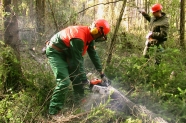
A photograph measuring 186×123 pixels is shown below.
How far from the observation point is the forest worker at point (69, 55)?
3.41 meters

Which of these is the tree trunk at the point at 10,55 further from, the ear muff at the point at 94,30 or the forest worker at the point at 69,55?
the ear muff at the point at 94,30

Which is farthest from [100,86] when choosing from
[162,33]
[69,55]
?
[162,33]

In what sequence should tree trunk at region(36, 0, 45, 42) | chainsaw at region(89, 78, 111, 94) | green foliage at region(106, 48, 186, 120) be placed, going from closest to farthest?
chainsaw at region(89, 78, 111, 94) < green foliage at region(106, 48, 186, 120) < tree trunk at region(36, 0, 45, 42)

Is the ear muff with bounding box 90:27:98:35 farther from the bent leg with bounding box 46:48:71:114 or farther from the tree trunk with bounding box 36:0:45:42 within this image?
the tree trunk with bounding box 36:0:45:42

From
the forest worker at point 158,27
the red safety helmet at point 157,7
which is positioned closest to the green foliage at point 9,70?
the forest worker at point 158,27

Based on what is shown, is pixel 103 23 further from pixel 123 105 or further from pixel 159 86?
pixel 159 86

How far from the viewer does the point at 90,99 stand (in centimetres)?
390

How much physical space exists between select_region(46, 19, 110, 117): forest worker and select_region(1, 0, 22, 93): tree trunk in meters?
0.81

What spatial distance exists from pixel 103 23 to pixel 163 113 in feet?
6.39

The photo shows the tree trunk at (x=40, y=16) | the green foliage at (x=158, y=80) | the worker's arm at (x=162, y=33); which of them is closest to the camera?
the green foliage at (x=158, y=80)

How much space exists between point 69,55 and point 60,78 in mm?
542

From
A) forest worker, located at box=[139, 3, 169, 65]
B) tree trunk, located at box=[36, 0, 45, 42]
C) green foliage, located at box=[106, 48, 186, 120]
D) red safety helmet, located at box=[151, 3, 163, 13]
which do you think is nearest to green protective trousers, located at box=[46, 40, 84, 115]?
green foliage, located at box=[106, 48, 186, 120]

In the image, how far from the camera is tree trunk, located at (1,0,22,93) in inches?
157

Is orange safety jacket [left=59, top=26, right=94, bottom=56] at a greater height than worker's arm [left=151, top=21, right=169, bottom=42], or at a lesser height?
lesser
